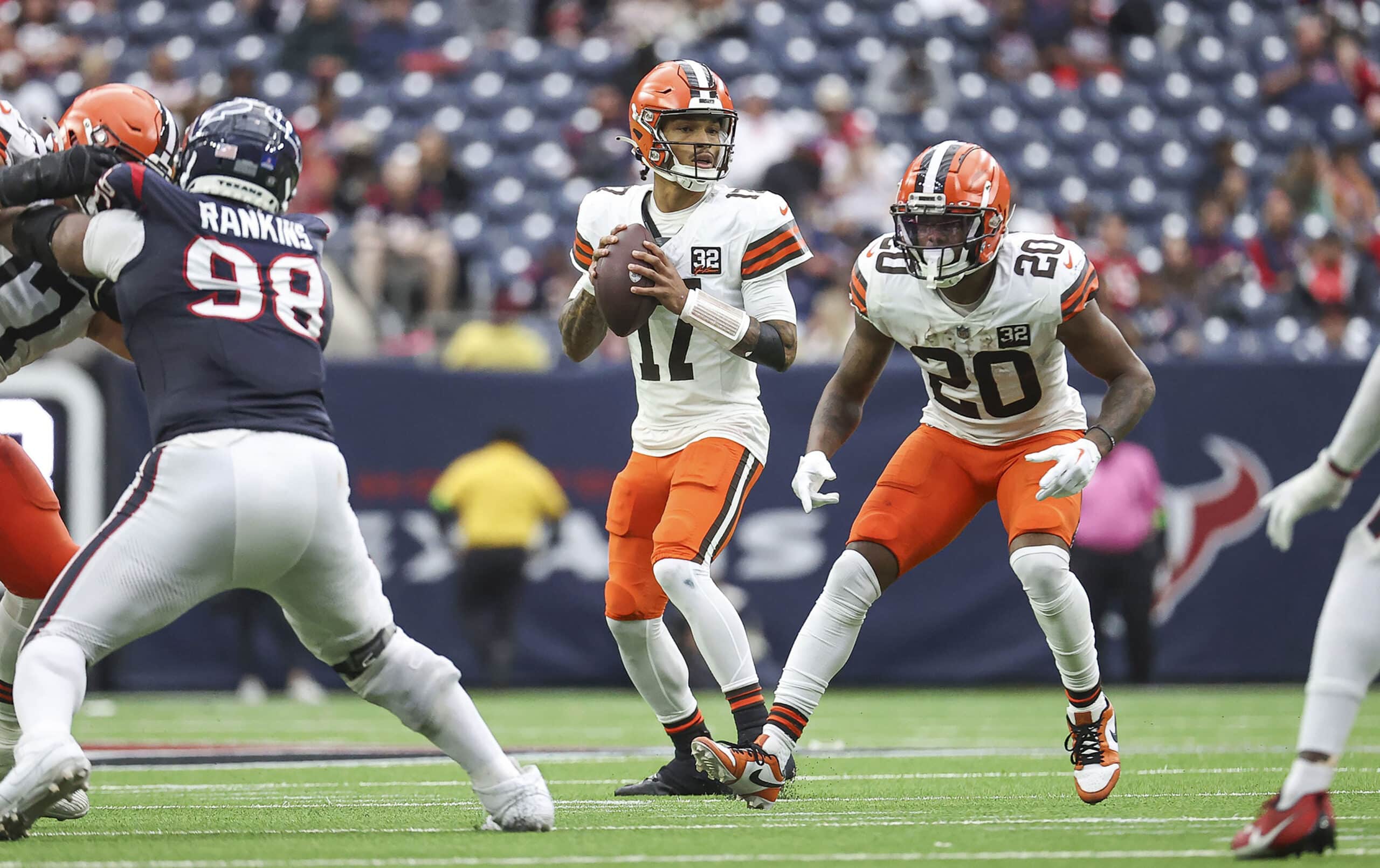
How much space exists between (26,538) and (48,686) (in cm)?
97

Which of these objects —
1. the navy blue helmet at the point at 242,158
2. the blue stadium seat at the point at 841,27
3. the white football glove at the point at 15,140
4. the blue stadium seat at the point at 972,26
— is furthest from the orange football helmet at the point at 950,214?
the blue stadium seat at the point at 972,26

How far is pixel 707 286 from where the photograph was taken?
5262 mm

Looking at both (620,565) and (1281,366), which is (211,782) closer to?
(620,565)

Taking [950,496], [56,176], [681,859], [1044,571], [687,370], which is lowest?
[681,859]

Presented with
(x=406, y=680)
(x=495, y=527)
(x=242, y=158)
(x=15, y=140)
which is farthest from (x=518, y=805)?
(x=495, y=527)

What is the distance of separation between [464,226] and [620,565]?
7.77 m

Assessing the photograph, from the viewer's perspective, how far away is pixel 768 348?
5.06m

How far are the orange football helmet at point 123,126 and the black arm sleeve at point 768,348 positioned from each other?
5.49ft

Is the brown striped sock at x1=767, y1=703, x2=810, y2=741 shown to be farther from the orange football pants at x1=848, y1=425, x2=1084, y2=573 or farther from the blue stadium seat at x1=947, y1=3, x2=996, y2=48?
the blue stadium seat at x1=947, y1=3, x2=996, y2=48

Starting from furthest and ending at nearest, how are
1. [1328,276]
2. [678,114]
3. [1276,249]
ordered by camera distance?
[1276,249], [1328,276], [678,114]

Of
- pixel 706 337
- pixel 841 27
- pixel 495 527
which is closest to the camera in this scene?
pixel 706 337

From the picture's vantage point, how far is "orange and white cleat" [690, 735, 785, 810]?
4.59 metres

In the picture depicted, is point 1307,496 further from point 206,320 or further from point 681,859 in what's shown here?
point 206,320

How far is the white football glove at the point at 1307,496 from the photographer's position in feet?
12.0
